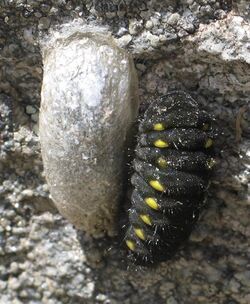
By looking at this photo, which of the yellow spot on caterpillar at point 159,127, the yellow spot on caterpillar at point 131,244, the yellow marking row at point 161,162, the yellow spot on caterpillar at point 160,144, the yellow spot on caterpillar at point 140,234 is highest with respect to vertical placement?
the yellow spot on caterpillar at point 159,127

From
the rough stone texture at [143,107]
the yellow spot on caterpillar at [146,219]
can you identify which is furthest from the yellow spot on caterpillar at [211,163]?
the yellow spot on caterpillar at [146,219]

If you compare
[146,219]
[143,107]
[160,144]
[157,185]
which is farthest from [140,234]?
[143,107]

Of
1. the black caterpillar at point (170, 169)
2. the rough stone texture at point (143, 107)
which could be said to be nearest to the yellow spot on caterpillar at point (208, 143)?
the black caterpillar at point (170, 169)

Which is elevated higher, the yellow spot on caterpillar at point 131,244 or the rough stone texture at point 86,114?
the rough stone texture at point 86,114

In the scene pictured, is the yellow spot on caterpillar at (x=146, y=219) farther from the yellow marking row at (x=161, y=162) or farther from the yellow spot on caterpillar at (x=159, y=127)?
the yellow spot on caterpillar at (x=159, y=127)

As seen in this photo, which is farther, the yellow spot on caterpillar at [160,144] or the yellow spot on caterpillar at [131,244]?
the yellow spot on caterpillar at [131,244]

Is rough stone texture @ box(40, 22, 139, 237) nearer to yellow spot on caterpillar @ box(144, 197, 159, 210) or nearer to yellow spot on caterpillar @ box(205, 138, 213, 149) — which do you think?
yellow spot on caterpillar @ box(144, 197, 159, 210)
